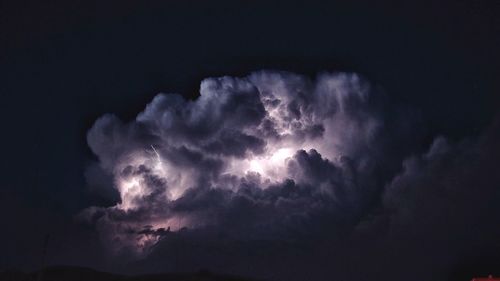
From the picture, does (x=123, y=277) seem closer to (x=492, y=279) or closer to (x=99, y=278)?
(x=99, y=278)

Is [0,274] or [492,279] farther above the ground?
[0,274]

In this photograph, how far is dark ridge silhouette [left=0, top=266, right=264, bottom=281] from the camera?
14800 cm

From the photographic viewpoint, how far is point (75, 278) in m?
148

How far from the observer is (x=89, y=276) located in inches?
5950

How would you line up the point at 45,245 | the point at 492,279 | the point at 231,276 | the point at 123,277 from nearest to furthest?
the point at 492,279
the point at 45,245
the point at 123,277
the point at 231,276

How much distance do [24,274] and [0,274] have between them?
245 inches

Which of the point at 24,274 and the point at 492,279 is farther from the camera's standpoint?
the point at 24,274

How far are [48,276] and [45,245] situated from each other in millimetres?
24988

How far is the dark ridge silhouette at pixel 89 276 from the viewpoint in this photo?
5827 inches

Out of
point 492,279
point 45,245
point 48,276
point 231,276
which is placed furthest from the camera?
point 231,276

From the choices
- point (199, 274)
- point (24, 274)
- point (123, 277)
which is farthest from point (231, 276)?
point (24, 274)

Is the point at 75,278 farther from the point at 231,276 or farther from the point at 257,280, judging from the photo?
the point at 257,280

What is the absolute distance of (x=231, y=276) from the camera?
554ft

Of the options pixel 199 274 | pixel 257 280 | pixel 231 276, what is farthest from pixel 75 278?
pixel 257 280
